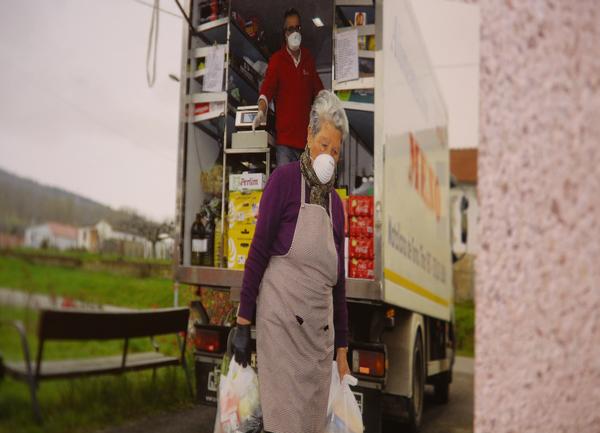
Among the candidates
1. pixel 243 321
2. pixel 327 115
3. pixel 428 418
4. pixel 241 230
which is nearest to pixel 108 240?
pixel 243 321

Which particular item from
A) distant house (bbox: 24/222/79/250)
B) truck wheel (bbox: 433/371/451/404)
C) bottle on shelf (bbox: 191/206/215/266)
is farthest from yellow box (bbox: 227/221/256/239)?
truck wheel (bbox: 433/371/451/404)

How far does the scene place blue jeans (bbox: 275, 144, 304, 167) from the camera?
→ 3.17 m

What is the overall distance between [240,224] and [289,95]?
77 cm

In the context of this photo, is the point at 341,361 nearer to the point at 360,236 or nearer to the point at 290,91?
the point at 360,236

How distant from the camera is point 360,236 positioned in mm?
3479

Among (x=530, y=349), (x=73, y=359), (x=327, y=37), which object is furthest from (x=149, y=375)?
(x=327, y=37)

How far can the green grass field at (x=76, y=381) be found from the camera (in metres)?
1.84

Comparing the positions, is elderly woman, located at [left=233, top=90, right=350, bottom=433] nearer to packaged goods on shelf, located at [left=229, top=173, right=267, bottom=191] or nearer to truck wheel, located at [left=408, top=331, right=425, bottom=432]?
packaged goods on shelf, located at [left=229, top=173, right=267, bottom=191]

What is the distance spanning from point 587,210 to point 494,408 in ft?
2.71

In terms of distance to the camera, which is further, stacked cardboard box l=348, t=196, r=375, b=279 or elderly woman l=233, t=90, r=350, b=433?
stacked cardboard box l=348, t=196, r=375, b=279

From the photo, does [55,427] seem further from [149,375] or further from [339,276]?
[339,276]

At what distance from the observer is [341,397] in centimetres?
281

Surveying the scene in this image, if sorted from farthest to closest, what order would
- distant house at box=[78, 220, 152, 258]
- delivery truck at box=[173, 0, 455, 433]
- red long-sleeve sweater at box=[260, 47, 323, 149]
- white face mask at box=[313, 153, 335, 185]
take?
delivery truck at box=[173, 0, 455, 433] → red long-sleeve sweater at box=[260, 47, 323, 149] → white face mask at box=[313, 153, 335, 185] → distant house at box=[78, 220, 152, 258]

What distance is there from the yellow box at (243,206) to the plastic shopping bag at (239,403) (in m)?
0.97
